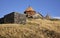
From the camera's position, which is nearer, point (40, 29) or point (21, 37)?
point (21, 37)

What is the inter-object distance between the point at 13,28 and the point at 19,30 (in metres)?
0.72

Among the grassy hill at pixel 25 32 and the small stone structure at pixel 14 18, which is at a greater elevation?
the small stone structure at pixel 14 18

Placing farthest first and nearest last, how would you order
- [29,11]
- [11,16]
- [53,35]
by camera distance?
[29,11], [11,16], [53,35]

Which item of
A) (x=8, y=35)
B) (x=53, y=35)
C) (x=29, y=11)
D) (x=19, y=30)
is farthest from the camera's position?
(x=29, y=11)

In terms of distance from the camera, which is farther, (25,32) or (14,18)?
(14,18)

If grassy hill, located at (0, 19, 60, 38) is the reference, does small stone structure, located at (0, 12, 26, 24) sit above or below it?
above

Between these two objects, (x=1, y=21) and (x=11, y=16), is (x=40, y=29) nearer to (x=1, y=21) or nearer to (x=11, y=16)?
(x=11, y=16)

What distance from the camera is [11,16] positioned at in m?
23.8

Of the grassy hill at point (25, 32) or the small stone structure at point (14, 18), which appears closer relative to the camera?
the grassy hill at point (25, 32)

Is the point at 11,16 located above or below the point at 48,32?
above

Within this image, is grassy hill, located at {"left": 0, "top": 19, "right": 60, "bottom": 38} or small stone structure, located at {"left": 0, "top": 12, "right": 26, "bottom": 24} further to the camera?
small stone structure, located at {"left": 0, "top": 12, "right": 26, "bottom": 24}

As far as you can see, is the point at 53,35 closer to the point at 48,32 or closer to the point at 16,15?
the point at 48,32

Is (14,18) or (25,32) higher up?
(14,18)

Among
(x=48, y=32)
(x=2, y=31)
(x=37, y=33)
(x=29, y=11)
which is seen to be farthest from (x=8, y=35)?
(x=29, y=11)
